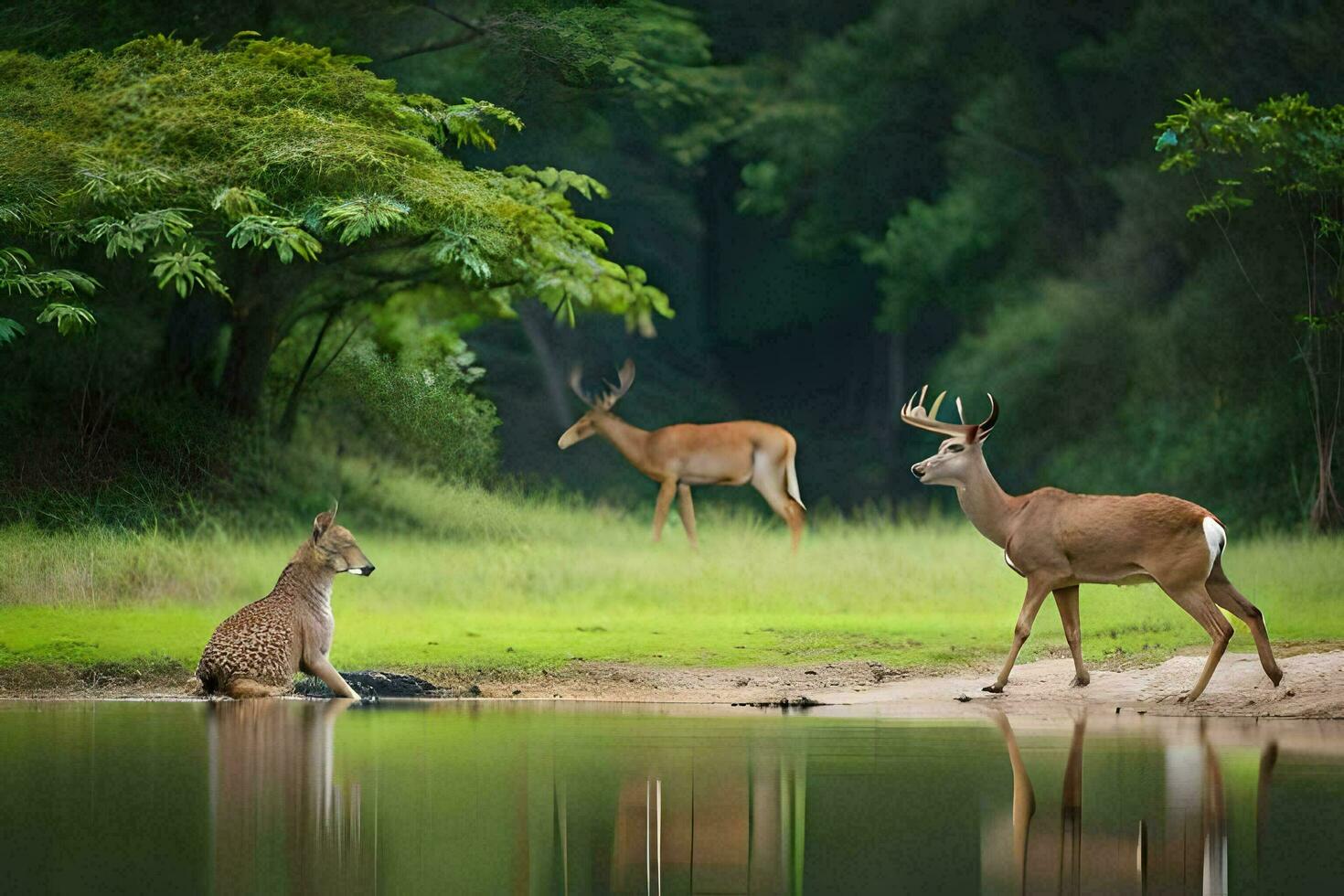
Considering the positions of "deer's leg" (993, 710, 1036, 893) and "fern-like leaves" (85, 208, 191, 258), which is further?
"fern-like leaves" (85, 208, 191, 258)

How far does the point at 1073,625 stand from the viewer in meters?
14.0

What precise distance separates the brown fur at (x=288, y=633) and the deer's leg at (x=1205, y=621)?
5.72m

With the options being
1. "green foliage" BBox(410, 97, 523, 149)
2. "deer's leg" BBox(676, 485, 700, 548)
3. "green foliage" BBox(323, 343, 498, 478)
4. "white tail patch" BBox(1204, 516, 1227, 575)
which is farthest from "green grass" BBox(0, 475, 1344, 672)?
"green foliage" BBox(410, 97, 523, 149)

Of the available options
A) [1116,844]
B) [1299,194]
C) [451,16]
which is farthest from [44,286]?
[1116,844]

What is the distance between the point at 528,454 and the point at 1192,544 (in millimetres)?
9215

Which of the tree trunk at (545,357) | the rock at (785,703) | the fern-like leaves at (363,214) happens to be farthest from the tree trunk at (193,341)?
the rock at (785,703)

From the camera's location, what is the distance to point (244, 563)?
19156 millimetres

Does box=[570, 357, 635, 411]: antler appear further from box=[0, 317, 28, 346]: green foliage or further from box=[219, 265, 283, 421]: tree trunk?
box=[0, 317, 28, 346]: green foliage

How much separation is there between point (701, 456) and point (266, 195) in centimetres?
509

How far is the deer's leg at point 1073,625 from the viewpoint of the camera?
547 inches

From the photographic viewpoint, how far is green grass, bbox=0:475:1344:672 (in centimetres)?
1636

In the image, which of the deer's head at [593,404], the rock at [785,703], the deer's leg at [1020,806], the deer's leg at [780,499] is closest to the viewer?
the deer's leg at [1020,806]

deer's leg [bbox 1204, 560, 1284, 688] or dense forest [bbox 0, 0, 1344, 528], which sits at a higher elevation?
dense forest [bbox 0, 0, 1344, 528]

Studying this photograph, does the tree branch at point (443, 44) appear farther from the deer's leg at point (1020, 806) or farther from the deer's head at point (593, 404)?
the deer's leg at point (1020, 806)
